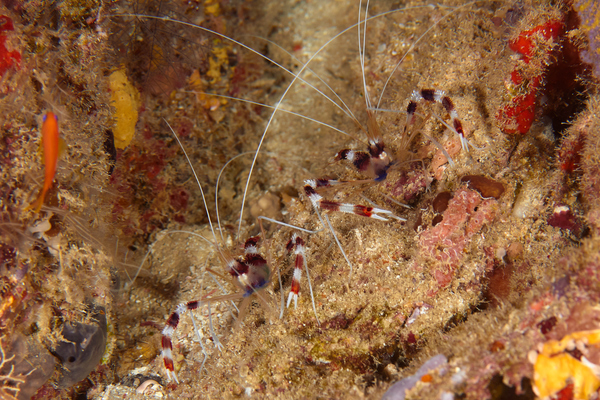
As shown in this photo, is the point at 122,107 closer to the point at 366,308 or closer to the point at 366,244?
the point at 366,244

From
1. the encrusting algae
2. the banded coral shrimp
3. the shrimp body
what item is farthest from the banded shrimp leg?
the shrimp body

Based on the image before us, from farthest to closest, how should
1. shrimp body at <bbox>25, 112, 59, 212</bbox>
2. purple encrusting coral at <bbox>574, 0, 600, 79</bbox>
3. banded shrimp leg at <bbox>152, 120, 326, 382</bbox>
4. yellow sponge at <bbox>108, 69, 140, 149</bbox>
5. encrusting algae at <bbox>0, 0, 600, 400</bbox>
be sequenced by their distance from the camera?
yellow sponge at <bbox>108, 69, 140, 149</bbox>, banded shrimp leg at <bbox>152, 120, 326, 382</bbox>, purple encrusting coral at <bbox>574, 0, 600, 79</bbox>, shrimp body at <bbox>25, 112, 59, 212</bbox>, encrusting algae at <bbox>0, 0, 600, 400</bbox>

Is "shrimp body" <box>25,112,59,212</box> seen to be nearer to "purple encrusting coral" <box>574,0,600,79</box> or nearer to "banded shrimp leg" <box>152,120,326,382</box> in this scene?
"banded shrimp leg" <box>152,120,326,382</box>

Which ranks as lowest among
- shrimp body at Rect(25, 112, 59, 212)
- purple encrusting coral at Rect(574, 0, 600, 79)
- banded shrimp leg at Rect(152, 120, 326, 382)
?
banded shrimp leg at Rect(152, 120, 326, 382)

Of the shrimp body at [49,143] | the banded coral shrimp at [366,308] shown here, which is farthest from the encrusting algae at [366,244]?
the shrimp body at [49,143]

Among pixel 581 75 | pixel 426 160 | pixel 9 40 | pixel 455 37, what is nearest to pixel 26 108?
pixel 9 40
